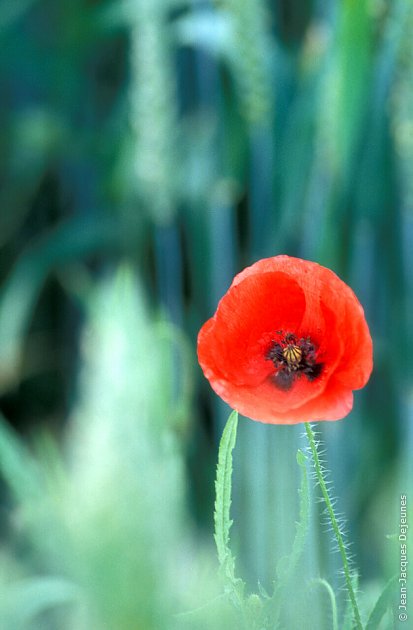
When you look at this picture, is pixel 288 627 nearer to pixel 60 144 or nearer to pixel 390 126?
pixel 390 126

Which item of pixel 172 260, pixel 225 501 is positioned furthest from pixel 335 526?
pixel 172 260

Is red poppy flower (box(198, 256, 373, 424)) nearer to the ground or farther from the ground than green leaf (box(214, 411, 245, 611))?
farther from the ground

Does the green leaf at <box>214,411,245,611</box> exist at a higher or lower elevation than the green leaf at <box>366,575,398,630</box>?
higher

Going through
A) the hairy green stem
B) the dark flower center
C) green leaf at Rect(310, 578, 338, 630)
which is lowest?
green leaf at Rect(310, 578, 338, 630)

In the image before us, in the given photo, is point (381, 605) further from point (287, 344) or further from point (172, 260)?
point (172, 260)
